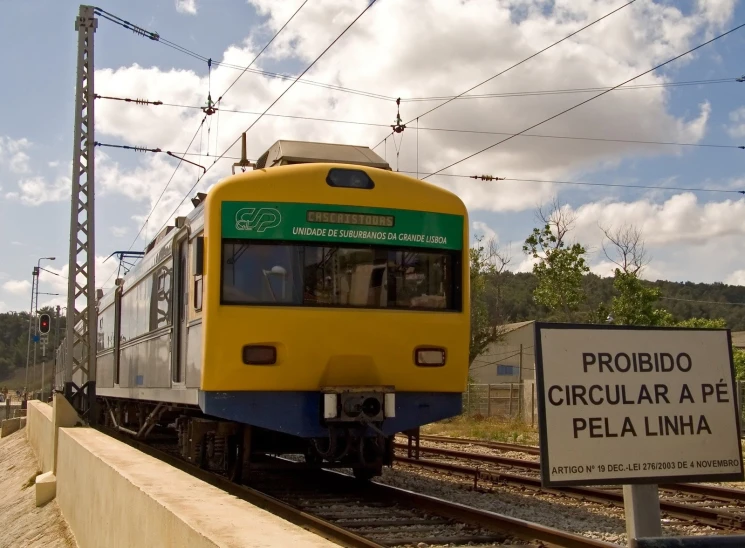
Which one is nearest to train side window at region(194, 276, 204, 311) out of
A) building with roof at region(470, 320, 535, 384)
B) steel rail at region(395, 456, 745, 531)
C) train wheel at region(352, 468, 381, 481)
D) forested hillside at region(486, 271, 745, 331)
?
train wheel at region(352, 468, 381, 481)

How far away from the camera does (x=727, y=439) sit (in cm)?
337

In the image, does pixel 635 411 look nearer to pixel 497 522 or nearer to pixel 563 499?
pixel 497 522

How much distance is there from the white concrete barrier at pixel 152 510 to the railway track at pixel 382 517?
Answer: 1.31 meters

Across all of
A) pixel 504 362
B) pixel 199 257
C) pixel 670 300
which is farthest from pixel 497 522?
pixel 670 300

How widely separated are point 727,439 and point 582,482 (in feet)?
Answer: 2.09

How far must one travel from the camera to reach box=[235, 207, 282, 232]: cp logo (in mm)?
8680

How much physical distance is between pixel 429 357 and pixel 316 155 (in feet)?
8.50

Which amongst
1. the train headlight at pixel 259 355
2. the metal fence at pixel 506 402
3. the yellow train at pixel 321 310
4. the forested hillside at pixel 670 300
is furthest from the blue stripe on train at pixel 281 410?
the forested hillside at pixel 670 300

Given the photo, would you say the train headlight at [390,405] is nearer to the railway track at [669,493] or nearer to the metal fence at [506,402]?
the railway track at [669,493]

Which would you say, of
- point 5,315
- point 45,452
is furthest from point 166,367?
point 5,315

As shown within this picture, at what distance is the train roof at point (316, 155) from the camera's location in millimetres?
9805

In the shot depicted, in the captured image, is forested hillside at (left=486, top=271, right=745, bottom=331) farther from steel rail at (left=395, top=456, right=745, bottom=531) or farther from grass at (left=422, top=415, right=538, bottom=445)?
steel rail at (left=395, top=456, right=745, bottom=531)

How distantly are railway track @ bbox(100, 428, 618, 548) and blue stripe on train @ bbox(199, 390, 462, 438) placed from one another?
704mm

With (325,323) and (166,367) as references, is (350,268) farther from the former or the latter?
(166,367)
